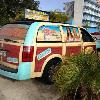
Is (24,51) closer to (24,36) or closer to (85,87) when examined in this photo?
(24,36)

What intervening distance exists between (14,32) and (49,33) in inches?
37.5

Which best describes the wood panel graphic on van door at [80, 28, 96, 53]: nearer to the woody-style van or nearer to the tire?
the woody-style van

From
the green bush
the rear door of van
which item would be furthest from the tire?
the green bush

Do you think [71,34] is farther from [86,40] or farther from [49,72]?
[49,72]

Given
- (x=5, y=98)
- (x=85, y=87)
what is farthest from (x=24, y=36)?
(x=85, y=87)

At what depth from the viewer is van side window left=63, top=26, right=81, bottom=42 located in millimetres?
8273

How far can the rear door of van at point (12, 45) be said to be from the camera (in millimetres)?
7332

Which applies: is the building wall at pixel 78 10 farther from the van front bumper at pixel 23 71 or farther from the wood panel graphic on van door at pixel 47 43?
the van front bumper at pixel 23 71

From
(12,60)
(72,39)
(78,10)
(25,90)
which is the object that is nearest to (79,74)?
(25,90)

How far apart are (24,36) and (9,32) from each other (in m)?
0.73

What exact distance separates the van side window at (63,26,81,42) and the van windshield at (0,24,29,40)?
1.31 m

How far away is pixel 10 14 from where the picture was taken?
995 inches

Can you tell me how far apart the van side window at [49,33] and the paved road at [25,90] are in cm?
128

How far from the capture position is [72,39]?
27.8ft
